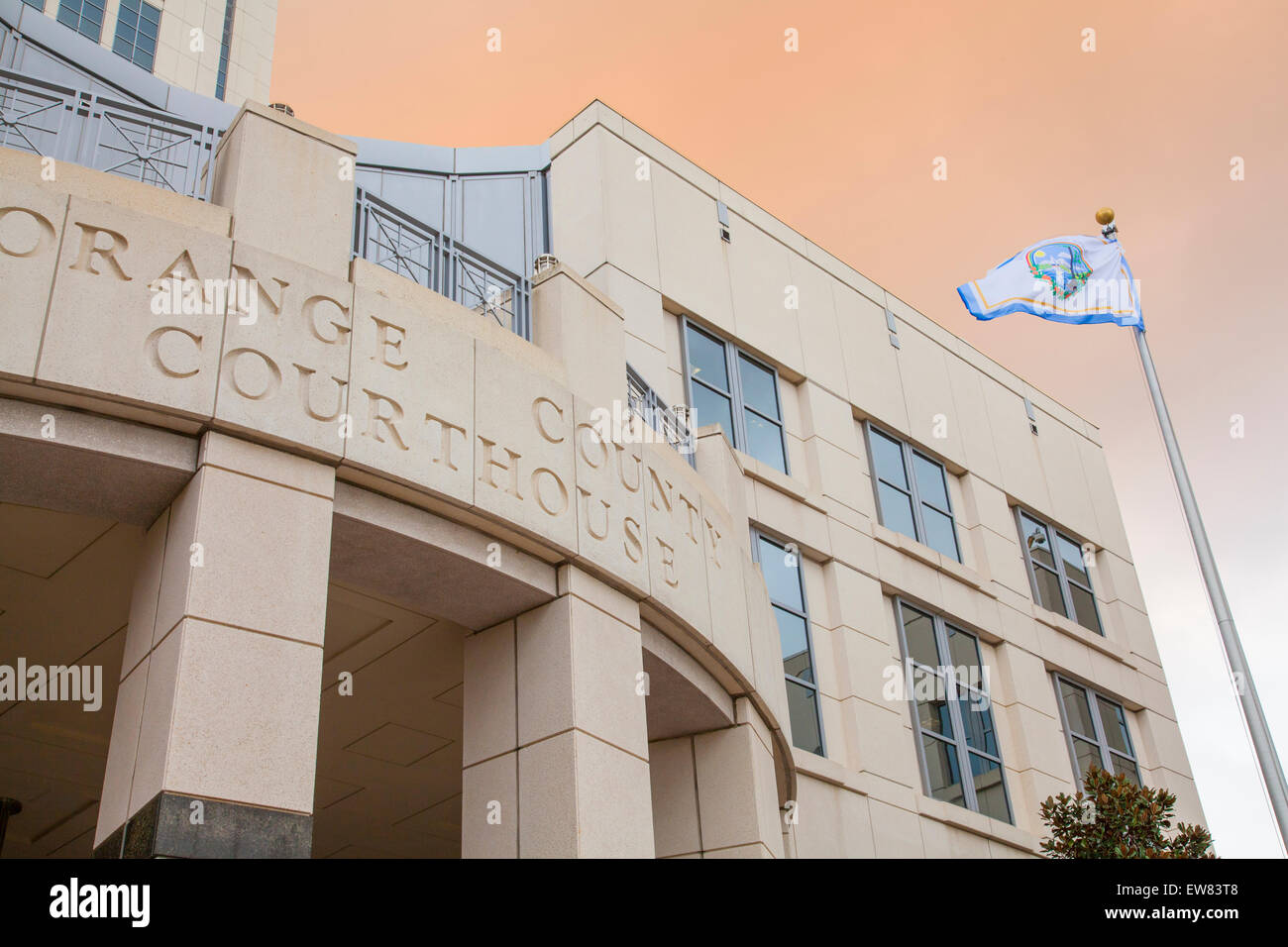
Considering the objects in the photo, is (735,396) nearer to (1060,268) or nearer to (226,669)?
(1060,268)

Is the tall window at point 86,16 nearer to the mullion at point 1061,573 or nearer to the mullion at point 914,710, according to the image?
the mullion at point 1061,573

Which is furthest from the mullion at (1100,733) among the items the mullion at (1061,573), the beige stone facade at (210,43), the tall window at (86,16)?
the tall window at (86,16)

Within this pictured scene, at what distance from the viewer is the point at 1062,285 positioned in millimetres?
19812

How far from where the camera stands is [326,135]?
9758mm

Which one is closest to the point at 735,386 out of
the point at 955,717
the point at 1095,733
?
the point at 955,717

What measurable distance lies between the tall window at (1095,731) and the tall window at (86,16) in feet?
155

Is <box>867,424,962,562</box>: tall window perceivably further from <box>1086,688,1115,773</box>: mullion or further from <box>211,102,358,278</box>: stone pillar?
<box>211,102,358,278</box>: stone pillar

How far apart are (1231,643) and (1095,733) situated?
631 centimetres

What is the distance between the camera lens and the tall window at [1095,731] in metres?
21.3

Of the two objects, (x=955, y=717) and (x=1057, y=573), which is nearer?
(x=955, y=717)

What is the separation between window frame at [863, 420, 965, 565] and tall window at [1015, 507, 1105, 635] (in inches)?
84.4

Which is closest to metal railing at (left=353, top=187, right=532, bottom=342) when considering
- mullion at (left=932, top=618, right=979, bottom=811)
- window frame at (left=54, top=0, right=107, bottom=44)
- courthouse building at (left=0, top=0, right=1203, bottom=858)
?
courthouse building at (left=0, top=0, right=1203, bottom=858)

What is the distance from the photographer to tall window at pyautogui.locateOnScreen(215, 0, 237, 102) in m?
60.6

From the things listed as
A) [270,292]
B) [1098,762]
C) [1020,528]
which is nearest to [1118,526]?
[1020,528]
